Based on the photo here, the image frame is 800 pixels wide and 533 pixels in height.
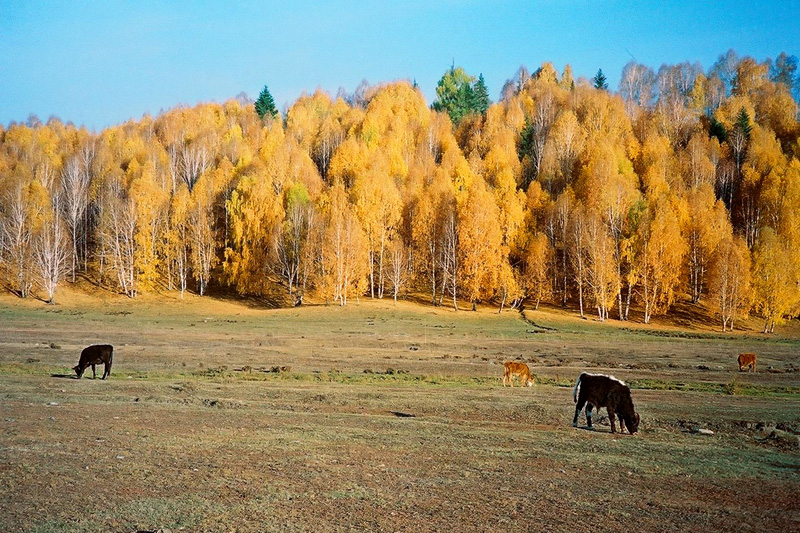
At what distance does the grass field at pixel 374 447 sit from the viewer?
31.9 ft

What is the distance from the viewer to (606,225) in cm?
7644

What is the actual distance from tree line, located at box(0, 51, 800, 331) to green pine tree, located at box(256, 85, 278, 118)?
76.9 ft

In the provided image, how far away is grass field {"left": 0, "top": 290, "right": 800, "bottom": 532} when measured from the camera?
9734 millimetres

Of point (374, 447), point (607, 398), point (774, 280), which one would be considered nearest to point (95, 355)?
point (374, 447)

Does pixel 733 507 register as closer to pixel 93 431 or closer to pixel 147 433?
pixel 147 433

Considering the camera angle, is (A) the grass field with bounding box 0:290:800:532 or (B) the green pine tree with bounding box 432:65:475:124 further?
(B) the green pine tree with bounding box 432:65:475:124

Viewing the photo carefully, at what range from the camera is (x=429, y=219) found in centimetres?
7994

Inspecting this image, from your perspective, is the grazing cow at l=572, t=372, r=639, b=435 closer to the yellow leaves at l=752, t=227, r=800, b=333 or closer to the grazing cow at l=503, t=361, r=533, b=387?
the grazing cow at l=503, t=361, r=533, b=387

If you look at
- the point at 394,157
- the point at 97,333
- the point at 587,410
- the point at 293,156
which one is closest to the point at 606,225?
the point at 394,157

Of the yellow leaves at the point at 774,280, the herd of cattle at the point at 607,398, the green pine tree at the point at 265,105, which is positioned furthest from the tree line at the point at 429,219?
the herd of cattle at the point at 607,398

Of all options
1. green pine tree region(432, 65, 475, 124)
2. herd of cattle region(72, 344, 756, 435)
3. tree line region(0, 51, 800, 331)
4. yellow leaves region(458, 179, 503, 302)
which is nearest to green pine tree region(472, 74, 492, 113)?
green pine tree region(432, 65, 475, 124)

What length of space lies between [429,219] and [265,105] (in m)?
70.6

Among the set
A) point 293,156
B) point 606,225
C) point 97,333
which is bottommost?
point 97,333

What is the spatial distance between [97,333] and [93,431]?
3327 cm
